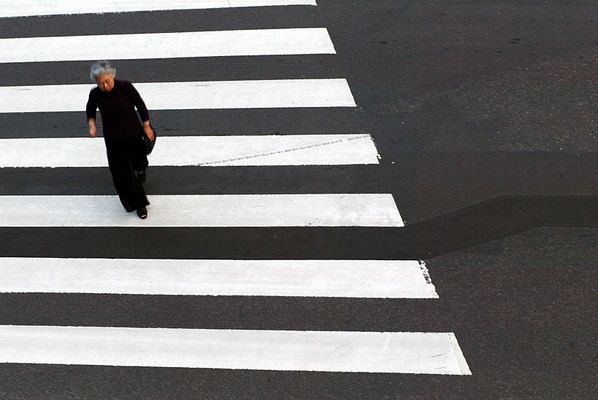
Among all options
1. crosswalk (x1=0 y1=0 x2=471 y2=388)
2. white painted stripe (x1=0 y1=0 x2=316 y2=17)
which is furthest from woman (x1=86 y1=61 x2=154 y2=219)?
white painted stripe (x1=0 y1=0 x2=316 y2=17)

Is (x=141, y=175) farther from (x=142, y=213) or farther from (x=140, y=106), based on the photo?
(x=140, y=106)

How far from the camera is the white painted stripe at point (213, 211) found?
7156 millimetres

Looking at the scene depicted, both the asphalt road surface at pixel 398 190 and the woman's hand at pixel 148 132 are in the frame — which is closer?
the asphalt road surface at pixel 398 190

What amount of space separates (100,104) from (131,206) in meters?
1.03

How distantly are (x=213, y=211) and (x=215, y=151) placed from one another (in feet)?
3.19

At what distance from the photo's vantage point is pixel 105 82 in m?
6.66

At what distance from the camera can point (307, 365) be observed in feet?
18.9

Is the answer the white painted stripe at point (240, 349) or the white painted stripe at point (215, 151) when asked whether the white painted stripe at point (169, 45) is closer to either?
the white painted stripe at point (215, 151)

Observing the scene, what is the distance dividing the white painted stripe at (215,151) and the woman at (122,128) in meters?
0.80

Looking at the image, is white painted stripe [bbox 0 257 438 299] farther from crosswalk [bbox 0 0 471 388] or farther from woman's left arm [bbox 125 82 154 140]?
woman's left arm [bbox 125 82 154 140]

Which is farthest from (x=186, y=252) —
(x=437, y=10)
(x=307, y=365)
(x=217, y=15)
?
(x=437, y=10)

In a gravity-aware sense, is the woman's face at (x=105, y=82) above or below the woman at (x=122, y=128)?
above

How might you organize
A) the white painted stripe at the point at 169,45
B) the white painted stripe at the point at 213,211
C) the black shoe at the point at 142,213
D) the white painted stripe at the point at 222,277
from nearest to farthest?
the white painted stripe at the point at 222,277 → the white painted stripe at the point at 213,211 → the black shoe at the point at 142,213 → the white painted stripe at the point at 169,45

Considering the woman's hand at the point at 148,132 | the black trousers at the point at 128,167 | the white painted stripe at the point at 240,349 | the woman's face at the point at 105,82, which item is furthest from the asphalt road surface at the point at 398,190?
the woman's face at the point at 105,82
